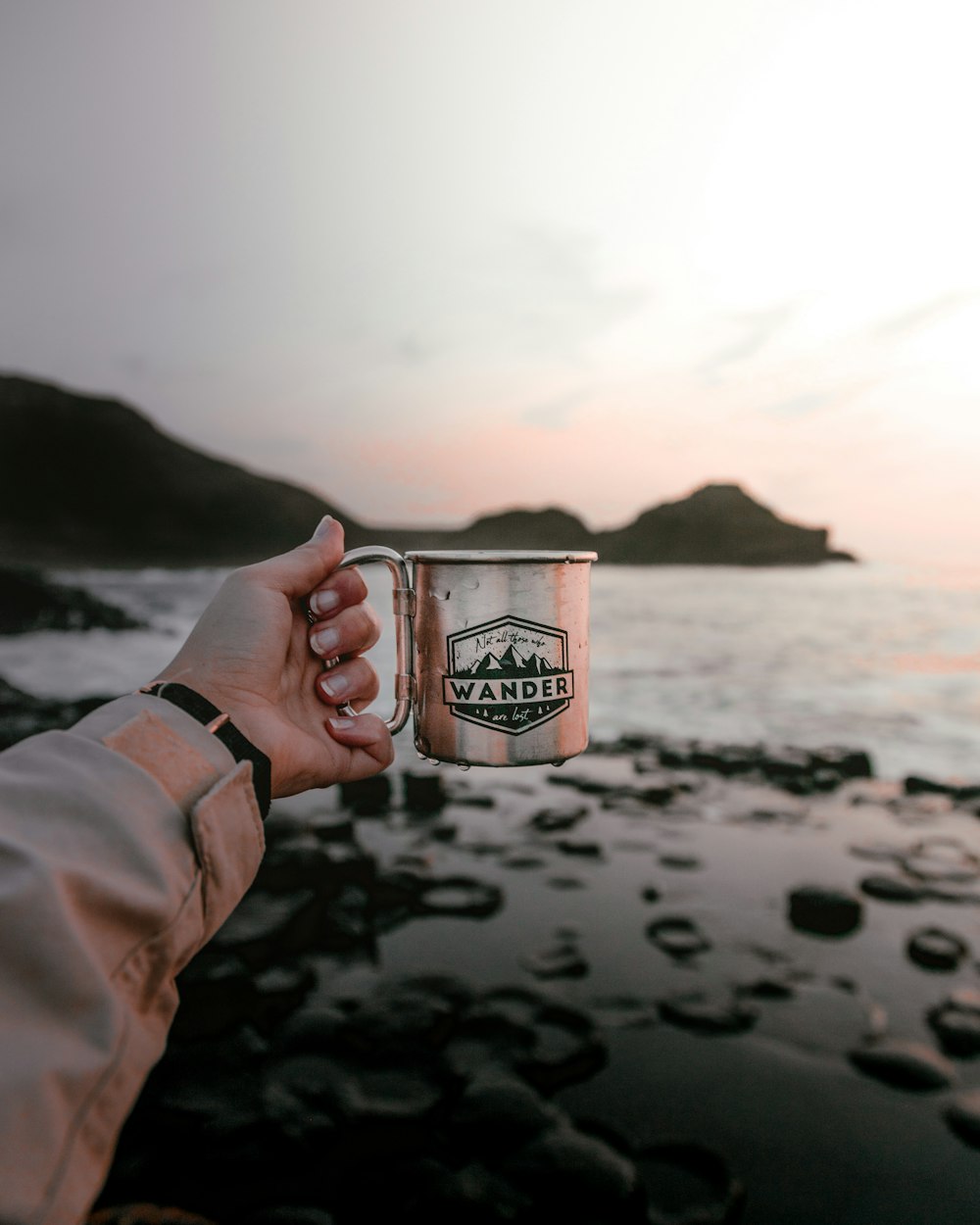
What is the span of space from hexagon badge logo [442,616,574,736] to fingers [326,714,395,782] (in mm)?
380

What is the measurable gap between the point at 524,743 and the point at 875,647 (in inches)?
913

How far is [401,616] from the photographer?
2.42 m

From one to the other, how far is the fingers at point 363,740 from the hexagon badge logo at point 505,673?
38cm

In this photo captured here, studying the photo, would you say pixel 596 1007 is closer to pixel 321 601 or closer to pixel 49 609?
pixel 321 601

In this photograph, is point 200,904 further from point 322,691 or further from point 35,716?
point 35,716

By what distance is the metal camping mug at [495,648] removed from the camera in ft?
7.38

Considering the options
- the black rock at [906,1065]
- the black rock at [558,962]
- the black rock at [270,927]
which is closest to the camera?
the black rock at [906,1065]

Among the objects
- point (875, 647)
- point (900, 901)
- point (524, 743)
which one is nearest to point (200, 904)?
point (524, 743)

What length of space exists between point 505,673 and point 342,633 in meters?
0.60

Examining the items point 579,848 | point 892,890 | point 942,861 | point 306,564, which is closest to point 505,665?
point 306,564

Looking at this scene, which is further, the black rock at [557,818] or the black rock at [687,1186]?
the black rock at [557,818]

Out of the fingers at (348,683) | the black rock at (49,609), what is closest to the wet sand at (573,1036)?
the fingers at (348,683)

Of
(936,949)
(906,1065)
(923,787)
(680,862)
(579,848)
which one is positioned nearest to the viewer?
(906,1065)

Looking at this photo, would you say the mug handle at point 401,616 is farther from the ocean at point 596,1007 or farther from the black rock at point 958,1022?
the black rock at point 958,1022
